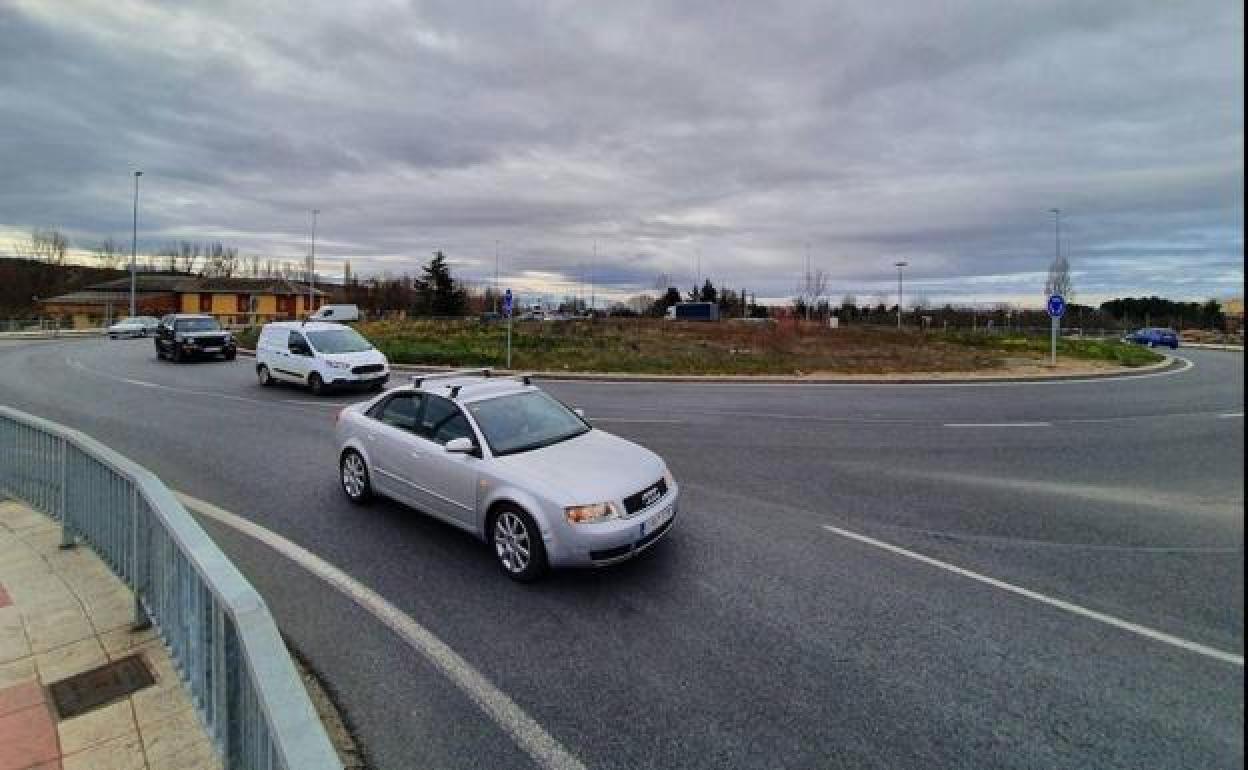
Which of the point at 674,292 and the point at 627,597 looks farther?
the point at 674,292

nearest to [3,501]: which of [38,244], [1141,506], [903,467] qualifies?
[903,467]

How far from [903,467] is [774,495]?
2658 mm

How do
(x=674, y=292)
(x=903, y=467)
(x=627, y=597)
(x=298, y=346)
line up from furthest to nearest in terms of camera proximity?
(x=674, y=292) < (x=298, y=346) < (x=903, y=467) < (x=627, y=597)

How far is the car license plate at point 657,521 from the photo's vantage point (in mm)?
4844

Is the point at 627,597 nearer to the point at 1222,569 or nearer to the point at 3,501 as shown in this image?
the point at 1222,569

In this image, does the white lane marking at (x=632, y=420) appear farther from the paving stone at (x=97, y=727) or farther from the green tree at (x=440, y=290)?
the green tree at (x=440, y=290)

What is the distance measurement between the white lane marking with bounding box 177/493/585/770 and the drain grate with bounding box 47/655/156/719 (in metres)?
1.28

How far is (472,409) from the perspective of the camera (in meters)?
5.80

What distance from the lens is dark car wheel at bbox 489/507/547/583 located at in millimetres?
4734

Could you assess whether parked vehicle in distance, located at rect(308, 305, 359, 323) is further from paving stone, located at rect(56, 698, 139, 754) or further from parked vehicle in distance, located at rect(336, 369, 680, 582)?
paving stone, located at rect(56, 698, 139, 754)

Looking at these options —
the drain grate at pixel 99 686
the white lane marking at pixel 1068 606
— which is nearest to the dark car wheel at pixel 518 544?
the drain grate at pixel 99 686

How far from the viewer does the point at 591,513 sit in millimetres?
4621

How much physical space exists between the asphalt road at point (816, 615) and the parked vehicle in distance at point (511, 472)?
0.32 meters

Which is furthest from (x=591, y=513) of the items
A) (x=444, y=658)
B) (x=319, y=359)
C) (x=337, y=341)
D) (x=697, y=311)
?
(x=697, y=311)
